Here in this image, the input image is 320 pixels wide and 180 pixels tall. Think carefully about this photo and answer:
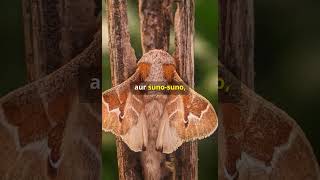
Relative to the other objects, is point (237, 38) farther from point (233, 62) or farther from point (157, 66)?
point (157, 66)

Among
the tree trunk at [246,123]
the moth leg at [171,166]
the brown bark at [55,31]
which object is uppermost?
the brown bark at [55,31]

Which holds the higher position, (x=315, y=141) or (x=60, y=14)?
(x=60, y=14)

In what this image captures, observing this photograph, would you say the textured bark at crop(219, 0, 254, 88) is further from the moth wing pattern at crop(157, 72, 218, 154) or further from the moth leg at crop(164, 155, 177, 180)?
the moth leg at crop(164, 155, 177, 180)

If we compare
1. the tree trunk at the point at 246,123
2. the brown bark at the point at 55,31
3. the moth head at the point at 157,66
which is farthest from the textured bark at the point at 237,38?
the brown bark at the point at 55,31

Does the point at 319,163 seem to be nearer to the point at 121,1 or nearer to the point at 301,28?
the point at 301,28

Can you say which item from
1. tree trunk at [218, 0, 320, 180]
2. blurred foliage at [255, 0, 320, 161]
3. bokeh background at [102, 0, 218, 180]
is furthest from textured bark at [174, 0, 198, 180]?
blurred foliage at [255, 0, 320, 161]

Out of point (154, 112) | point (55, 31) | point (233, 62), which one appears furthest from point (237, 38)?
point (55, 31)

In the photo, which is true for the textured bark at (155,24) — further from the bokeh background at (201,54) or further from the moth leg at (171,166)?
the moth leg at (171,166)

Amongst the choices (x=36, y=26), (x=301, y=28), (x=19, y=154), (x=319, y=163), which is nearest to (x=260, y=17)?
(x=301, y=28)
